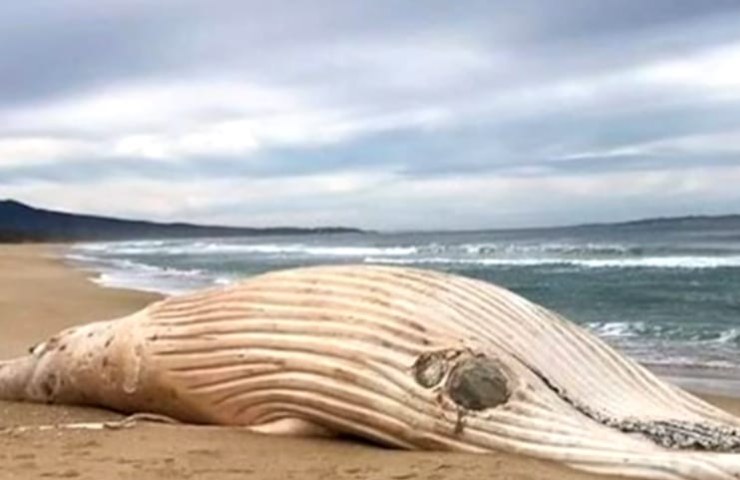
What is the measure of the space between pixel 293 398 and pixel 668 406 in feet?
5.25

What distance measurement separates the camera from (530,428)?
462 cm

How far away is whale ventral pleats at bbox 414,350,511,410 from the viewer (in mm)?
4742

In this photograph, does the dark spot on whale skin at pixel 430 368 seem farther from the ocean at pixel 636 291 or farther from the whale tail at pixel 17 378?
the ocean at pixel 636 291

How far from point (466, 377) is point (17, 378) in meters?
2.85

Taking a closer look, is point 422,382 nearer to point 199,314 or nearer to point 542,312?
point 542,312

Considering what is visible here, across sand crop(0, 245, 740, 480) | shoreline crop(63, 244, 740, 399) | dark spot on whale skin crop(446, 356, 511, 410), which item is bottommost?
shoreline crop(63, 244, 740, 399)

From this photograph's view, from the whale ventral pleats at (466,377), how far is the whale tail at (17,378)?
256cm

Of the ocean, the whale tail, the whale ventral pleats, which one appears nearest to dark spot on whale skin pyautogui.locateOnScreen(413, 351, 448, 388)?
the whale ventral pleats

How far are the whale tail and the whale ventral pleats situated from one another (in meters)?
2.56

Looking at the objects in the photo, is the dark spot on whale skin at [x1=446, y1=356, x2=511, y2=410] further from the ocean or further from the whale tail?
the ocean

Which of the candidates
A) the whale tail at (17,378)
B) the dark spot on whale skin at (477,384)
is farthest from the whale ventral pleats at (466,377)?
the whale tail at (17,378)

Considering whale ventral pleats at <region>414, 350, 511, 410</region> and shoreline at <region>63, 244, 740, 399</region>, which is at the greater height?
whale ventral pleats at <region>414, 350, 511, 410</region>

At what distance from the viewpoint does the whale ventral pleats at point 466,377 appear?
15.6 feet

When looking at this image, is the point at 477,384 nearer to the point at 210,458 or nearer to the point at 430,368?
the point at 430,368
